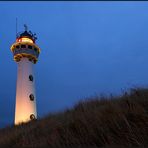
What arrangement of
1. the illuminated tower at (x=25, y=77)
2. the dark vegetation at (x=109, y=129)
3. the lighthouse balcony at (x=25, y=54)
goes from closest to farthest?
the dark vegetation at (x=109, y=129) < the illuminated tower at (x=25, y=77) < the lighthouse balcony at (x=25, y=54)

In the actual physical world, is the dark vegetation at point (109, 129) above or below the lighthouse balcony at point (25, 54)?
below

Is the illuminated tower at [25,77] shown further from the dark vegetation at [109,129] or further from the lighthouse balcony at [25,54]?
the dark vegetation at [109,129]

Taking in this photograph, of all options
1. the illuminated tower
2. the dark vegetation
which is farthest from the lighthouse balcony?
the dark vegetation

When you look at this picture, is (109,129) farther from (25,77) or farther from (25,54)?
(25,54)

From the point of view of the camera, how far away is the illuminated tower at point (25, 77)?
84.4 ft

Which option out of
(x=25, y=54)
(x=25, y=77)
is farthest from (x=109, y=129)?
(x=25, y=54)

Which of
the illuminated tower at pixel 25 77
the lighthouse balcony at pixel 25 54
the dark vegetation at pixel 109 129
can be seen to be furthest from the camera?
the lighthouse balcony at pixel 25 54

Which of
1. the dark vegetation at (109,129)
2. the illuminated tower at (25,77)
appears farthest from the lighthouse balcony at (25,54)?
the dark vegetation at (109,129)

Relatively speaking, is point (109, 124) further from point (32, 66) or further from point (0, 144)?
point (32, 66)

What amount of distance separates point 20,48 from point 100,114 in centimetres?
2342

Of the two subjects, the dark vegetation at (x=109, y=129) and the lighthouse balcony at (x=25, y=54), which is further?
the lighthouse balcony at (x=25, y=54)

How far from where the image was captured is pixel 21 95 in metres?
26.1

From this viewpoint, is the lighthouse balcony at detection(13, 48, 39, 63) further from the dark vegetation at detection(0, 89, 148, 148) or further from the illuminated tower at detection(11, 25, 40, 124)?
the dark vegetation at detection(0, 89, 148, 148)

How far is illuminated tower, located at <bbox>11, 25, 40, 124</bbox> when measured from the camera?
25.7 metres
